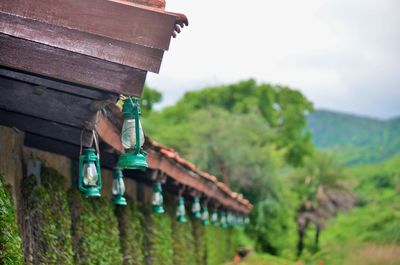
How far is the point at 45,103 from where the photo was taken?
4.71 metres

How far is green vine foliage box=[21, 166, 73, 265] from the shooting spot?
18.6 feet

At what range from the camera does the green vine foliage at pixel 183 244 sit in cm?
1189

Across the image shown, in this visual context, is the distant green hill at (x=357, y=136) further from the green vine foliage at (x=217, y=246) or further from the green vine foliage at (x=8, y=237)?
the green vine foliage at (x=8, y=237)

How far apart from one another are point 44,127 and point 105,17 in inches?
94.1

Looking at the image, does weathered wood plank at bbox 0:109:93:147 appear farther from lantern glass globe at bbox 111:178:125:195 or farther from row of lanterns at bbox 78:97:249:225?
lantern glass globe at bbox 111:178:125:195

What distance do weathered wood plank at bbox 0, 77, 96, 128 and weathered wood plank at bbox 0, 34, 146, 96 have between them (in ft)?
2.09

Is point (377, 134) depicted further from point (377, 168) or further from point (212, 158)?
point (212, 158)

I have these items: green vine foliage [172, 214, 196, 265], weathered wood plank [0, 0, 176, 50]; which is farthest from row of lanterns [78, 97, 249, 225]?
green vine foliage [172, 214, 196, 265]

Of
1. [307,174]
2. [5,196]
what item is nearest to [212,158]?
[307,174]

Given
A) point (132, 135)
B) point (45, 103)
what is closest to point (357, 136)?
point (45, 103)

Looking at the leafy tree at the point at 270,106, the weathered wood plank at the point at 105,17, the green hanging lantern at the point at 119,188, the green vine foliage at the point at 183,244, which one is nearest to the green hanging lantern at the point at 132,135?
the weathered wood plank at the point at 105,17

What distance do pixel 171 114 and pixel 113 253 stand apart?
44.4 metres

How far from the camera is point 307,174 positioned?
4575cm

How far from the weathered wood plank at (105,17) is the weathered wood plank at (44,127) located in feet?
6.20
